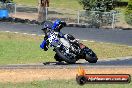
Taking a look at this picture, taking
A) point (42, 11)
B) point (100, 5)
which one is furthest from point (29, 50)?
point (100, 5)

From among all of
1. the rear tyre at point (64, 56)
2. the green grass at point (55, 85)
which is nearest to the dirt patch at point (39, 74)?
the green grass at point (55, 85)

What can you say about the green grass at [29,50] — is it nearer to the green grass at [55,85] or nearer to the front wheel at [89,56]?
the front wheel at [89,56]

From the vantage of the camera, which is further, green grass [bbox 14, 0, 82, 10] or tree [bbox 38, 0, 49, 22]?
green grass [bbox 14, 0, 82, 10]

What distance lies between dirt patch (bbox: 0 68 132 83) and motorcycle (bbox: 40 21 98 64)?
1.51 m

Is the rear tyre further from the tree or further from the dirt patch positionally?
the tree

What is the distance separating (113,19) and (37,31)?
815 cm

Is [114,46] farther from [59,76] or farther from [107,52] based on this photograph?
[59,76]

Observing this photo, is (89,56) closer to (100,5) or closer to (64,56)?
(64,56)

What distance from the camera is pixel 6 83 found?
1597 cm

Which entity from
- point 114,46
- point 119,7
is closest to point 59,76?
point 114,46

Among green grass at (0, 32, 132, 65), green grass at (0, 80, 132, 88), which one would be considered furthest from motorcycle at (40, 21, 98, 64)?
green grass at (0, 80, 132, 88)

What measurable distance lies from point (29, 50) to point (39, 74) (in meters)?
7.87

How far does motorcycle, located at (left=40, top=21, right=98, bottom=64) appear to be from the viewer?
20.1 meters

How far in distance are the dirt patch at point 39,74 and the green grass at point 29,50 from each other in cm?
389
